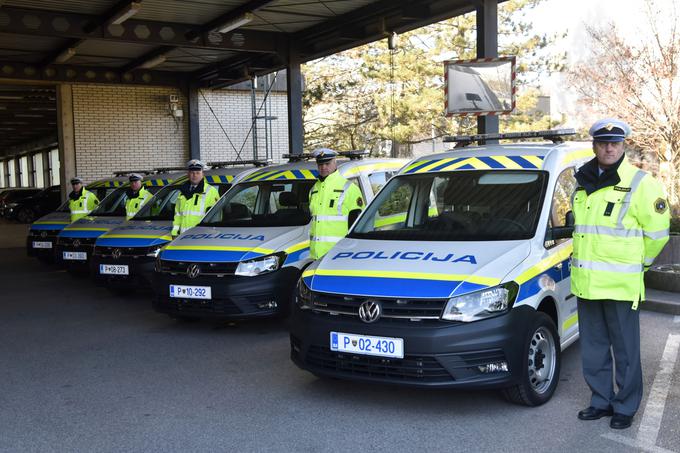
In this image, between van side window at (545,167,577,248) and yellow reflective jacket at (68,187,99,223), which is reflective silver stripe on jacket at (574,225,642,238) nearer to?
van side window at (545,167,577,248)

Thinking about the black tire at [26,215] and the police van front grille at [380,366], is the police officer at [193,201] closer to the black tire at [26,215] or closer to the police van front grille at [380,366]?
the police van front grille at [380,366]

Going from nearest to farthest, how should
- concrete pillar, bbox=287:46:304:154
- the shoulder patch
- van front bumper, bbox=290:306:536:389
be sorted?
the shoulder patch < van front bumper, bbox=290:306:536:389 < concrete pillar, bbox=287:46:304:154

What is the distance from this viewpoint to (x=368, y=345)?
15.6 ft

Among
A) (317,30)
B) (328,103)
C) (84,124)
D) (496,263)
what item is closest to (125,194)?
(317,30)

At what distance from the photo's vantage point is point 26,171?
199ft

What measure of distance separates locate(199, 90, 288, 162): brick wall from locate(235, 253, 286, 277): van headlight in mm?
14388

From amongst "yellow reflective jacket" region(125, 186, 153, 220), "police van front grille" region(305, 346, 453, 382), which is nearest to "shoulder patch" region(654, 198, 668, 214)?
"police van front grille" region(305, 346, 453, 382)

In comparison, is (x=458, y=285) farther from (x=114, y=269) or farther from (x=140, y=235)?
(x=114, y=269)

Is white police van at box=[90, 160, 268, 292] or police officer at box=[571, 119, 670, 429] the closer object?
police officer at box=[571, 119, 670, 429]

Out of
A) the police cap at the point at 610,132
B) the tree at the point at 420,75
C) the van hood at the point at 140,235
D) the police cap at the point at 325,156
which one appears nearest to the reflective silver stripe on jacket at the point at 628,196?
the police cap at the point at 610,132

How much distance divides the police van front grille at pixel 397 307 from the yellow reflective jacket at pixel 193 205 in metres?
4.57

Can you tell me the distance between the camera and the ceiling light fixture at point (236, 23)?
1338 centimetres

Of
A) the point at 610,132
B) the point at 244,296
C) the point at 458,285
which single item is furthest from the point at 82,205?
the point at 610,132

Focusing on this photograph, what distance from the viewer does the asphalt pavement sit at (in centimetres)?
451
